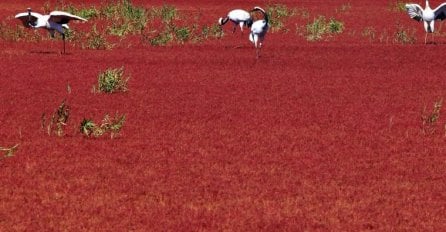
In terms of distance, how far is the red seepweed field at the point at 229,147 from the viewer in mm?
7051

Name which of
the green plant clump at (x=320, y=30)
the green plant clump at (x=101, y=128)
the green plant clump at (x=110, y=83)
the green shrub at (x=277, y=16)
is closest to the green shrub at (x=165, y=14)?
the green shrub at (x=277, y=16)

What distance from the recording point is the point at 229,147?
998 cm

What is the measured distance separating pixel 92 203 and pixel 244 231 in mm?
1598

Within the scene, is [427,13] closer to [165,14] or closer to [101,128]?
[165,14]

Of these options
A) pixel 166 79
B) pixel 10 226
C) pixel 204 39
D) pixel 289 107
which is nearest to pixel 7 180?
pixel 10 226

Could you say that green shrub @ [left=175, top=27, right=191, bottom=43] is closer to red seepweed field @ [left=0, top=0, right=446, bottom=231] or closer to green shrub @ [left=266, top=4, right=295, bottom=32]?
green shrub @ [left=266, top=4, right=295, bottom=32]

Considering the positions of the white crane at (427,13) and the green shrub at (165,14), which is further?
the green shrub at (165,14)

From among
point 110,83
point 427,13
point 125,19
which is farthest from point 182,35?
point 110,83

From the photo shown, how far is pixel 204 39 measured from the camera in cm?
2686

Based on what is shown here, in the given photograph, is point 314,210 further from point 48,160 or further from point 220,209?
point 48,160

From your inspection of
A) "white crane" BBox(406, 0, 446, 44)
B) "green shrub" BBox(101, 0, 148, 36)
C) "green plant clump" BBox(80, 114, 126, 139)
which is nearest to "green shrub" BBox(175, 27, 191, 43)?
"green shrub" BBox(101, 0, 148, 36)

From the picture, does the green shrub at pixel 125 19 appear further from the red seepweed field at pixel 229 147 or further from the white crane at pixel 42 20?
the red seepweed field at pixel 229 147

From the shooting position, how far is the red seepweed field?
7.05 metres

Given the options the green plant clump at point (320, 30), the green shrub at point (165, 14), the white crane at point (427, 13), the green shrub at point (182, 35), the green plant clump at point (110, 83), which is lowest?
the green plant clump at point (110, 83)
